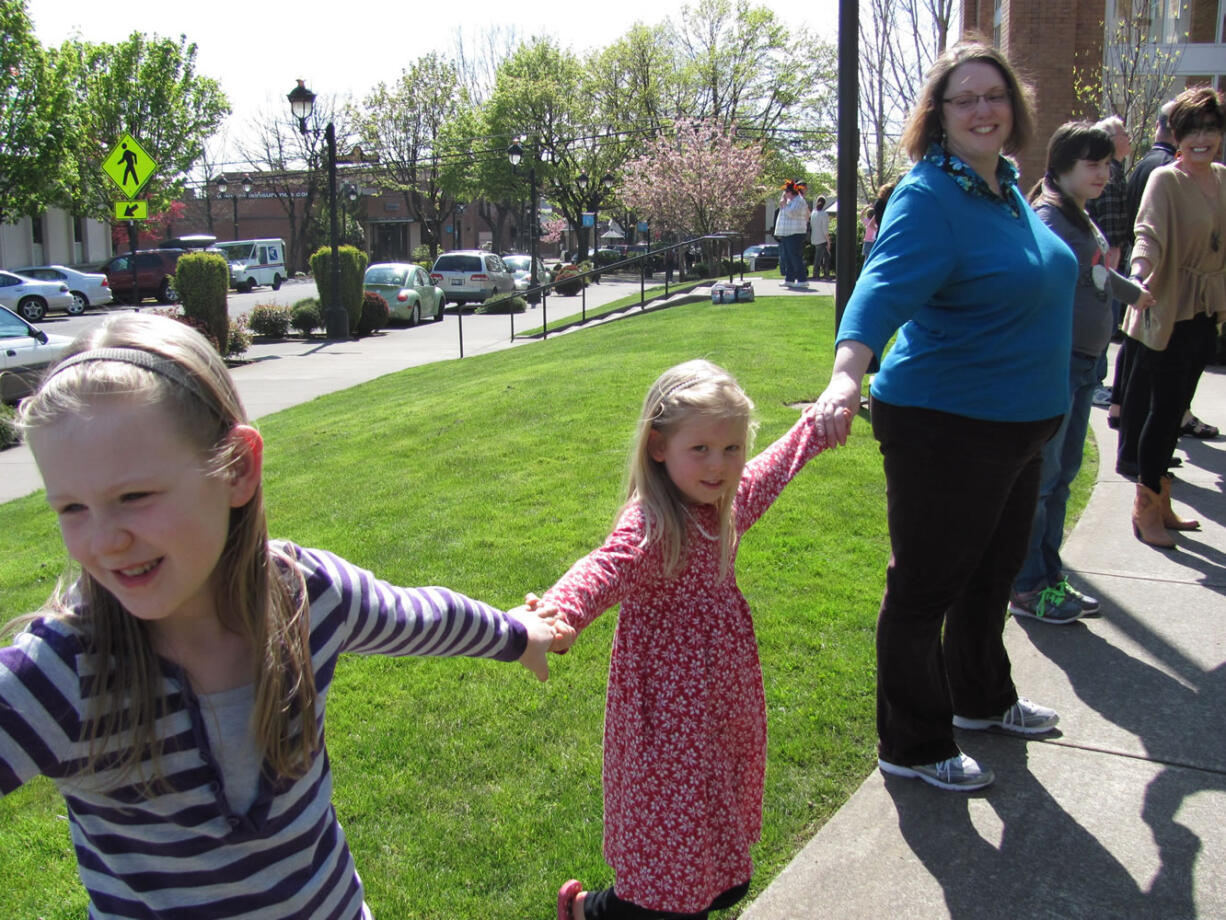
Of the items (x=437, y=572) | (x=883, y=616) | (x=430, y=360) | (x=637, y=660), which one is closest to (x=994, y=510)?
(x=883, y=616)

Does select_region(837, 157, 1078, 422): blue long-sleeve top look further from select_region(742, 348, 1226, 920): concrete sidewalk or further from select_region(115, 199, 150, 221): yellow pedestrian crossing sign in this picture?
select_region(115, 199, 150, 221): yellow pedestrian crossing sign

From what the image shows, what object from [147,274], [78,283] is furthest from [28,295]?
[147,274]

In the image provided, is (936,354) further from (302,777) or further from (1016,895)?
(302,777)

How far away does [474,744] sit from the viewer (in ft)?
11.2

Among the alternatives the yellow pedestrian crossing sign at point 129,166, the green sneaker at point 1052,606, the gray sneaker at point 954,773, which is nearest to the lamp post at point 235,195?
the yellow pedestrian crossing sign at point 129,166

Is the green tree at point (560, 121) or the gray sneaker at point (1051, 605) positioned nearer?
the gray sneaker at point (1051, 605)

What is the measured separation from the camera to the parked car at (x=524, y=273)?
32425mm

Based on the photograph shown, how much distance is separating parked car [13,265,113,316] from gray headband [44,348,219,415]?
34201mm

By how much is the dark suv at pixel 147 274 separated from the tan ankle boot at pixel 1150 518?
34674 millimetres

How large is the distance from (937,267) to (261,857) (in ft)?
6.94

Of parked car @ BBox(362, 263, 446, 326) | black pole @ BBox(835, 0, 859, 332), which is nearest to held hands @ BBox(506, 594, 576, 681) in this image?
black pole @ BBox(835, 0, 859, 332)

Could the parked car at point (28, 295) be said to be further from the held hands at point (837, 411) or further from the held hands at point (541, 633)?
the held hands at point (541, 633)

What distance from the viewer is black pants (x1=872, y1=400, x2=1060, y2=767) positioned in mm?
2822

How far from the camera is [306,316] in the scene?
75.6 ft
